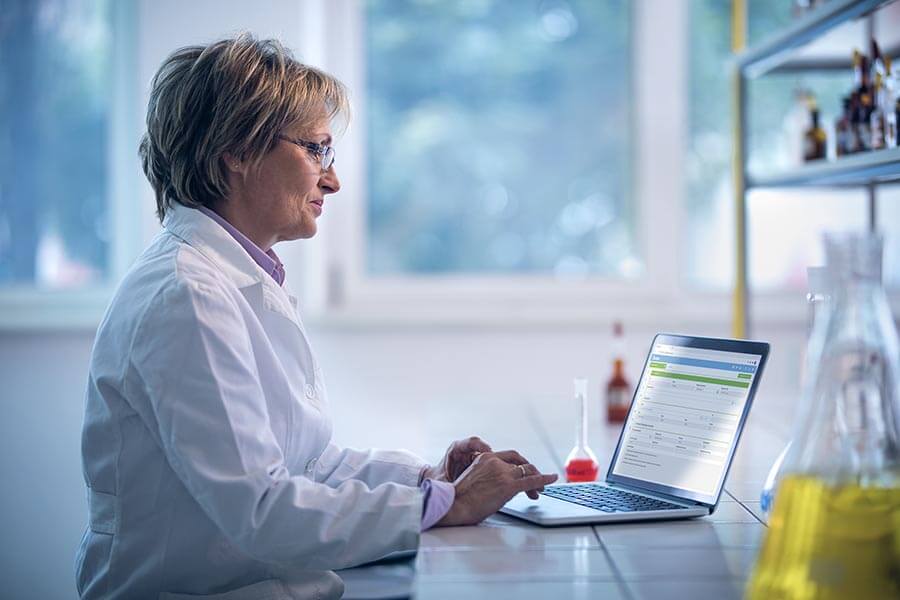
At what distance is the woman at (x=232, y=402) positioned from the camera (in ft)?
4.24

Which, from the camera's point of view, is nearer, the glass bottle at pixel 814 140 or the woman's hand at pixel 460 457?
the woman's hand at pixel 460 457

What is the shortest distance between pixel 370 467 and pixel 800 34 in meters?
A: 1.19

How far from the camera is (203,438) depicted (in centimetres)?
128

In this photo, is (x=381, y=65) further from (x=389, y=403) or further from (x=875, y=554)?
(x=875, y=554)

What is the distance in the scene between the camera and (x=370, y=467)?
169 cm

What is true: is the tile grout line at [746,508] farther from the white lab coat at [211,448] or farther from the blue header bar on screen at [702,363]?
the white lab coat at [211,448]

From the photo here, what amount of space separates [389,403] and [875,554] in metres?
2.40

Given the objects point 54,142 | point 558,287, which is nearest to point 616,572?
point 558,287

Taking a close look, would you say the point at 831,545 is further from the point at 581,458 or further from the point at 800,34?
the point at 800,34

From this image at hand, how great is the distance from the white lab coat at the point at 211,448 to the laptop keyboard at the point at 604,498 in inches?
10.2

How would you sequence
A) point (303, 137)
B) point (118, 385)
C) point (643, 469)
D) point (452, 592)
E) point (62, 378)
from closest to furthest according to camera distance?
point (452, 592) < point (118, 385) < point (643, 469) < point (303, 137) < point (62, 378)

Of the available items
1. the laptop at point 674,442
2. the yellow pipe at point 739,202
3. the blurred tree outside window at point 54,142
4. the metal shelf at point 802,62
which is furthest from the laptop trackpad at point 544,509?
the blurred tree outside window at point 54,142

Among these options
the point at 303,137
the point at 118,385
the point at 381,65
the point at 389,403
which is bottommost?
the point at 389,403

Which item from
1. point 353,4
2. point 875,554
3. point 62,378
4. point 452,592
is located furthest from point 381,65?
point 875,554
